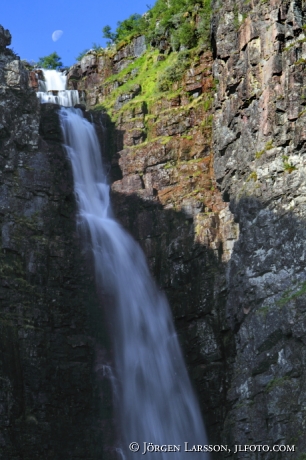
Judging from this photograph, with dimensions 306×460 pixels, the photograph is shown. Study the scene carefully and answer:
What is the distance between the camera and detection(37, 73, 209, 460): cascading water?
120ft

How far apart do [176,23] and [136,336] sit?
799 inches

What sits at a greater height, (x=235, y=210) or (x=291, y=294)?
(x=235, y=210)

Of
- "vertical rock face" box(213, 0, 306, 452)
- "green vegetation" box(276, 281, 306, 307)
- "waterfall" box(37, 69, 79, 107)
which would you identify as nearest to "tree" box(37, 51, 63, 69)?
"waterfall" box(37, 69, 79, 107)

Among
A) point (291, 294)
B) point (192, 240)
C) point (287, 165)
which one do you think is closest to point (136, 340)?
point (192, 240)

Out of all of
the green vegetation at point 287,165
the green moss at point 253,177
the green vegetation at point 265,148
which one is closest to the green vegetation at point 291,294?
the green vegetation at point 287,165

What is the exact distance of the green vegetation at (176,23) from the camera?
158ft

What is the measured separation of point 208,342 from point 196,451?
5033mm

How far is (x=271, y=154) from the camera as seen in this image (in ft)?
125

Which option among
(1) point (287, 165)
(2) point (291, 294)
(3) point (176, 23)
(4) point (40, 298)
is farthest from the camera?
(3) point (176, 23)

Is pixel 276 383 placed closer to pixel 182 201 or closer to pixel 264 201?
pixel 264 201

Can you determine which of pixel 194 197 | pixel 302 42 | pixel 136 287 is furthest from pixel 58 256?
pixel 302 42

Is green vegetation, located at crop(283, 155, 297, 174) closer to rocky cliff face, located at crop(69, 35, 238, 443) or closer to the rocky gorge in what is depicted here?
the rocky gorge

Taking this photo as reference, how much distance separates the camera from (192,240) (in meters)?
41.2

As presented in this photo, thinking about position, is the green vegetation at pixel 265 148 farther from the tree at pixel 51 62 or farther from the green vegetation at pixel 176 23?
the tree at pixel 51 62
